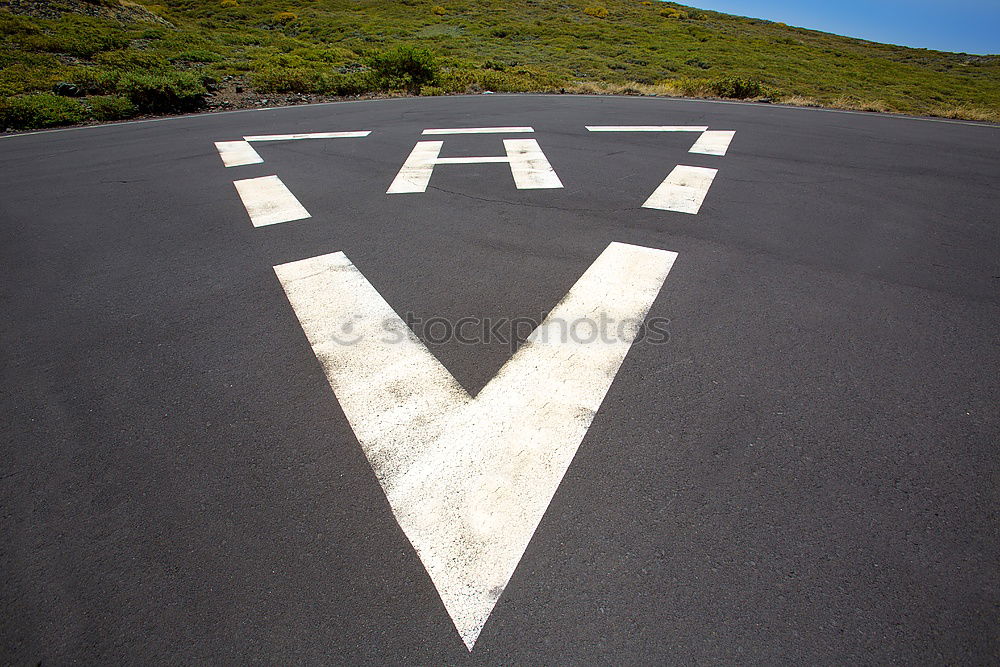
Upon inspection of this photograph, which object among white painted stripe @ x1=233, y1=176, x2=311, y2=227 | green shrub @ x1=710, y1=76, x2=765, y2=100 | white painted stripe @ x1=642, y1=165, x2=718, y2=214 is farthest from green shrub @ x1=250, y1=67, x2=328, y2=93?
white painted stripe @ x1=642, y1=165, x2=718, y2=214

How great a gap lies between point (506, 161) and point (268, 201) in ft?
9.91

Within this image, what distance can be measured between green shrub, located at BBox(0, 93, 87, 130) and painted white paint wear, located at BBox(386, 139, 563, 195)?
859cm

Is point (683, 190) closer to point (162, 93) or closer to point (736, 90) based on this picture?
point (736, 90)

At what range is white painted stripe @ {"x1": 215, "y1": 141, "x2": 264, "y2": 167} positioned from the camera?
6.72m

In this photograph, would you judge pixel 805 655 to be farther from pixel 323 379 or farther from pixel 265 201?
pixel 265 201

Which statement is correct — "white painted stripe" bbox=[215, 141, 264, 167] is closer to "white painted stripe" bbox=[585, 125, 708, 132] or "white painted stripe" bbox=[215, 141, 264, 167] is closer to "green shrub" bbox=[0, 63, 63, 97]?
"white painted stripe" bbox=[585, 125, 708, 132]

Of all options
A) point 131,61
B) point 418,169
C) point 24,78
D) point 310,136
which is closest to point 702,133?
point 418,169

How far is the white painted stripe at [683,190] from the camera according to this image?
4.82 meters

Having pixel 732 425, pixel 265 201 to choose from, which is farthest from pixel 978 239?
pixel 265 201

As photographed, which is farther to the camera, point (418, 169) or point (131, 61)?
point (131, 61)

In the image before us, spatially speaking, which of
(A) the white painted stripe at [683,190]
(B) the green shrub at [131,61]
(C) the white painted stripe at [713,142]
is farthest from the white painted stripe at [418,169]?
(B) the green shrub at [131,61]

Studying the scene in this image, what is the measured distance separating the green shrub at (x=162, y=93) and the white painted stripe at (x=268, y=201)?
8.38 m

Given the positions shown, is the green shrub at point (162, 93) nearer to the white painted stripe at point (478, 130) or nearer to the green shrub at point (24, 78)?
the green shrub at point (24, 78)

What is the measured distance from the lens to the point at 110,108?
10750 millimetres
